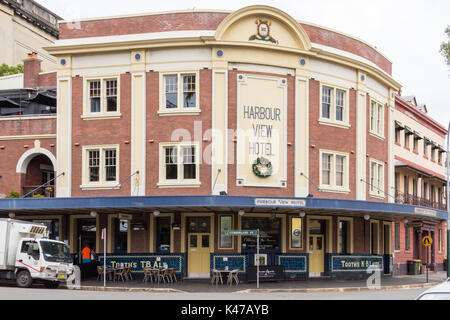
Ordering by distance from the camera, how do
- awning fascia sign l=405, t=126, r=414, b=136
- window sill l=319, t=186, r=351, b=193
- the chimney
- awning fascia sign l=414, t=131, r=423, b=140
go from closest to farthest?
window sill l=319, t=186, r=351, b=193, the chimney, awning fascia sign l=405, t=126, r=414, b=136, awning fascia sign l=414, t=131, r=423, b=140

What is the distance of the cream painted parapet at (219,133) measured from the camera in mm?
29188

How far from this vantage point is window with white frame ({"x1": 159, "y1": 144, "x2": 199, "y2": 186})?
96.7 ft

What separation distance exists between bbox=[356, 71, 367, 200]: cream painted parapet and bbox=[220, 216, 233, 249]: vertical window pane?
296 inches

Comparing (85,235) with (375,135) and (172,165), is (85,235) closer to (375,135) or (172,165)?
(172,165)

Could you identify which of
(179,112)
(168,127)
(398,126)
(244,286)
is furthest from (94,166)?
(398,126)

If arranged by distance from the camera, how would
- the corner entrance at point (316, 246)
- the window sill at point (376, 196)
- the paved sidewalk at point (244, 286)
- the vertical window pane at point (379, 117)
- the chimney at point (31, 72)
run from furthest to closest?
the chimney at point (31, 72)
the vertical window pane at point (379, 117)
the window sill at point (376, 196)
the corner entrance at point (316, 246)
the paved sidewalk at point (244, 286)

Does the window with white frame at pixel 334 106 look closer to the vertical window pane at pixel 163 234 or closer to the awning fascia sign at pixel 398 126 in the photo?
the awning fascia sign at pixel 398 126

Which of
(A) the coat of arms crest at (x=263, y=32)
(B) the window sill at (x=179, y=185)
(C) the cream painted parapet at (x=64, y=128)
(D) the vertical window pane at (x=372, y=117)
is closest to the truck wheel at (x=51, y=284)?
(C) the cream painted parapet at (x=64, y=128)

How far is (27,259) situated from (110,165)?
283 inches

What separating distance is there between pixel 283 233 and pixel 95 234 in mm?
9141

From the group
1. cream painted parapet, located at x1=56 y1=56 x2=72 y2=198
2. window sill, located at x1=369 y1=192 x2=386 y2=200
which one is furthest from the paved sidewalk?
window sill, located at x1=369 y1=192 x2=386 y2=200

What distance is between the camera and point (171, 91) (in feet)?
98.3

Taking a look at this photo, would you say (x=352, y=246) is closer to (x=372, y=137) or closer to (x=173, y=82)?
(x=372, y=137)

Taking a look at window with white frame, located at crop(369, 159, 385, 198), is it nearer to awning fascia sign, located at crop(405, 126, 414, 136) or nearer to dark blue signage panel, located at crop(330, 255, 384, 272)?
dark blue signage panel, located at crop(330, 255, 384, 272)
